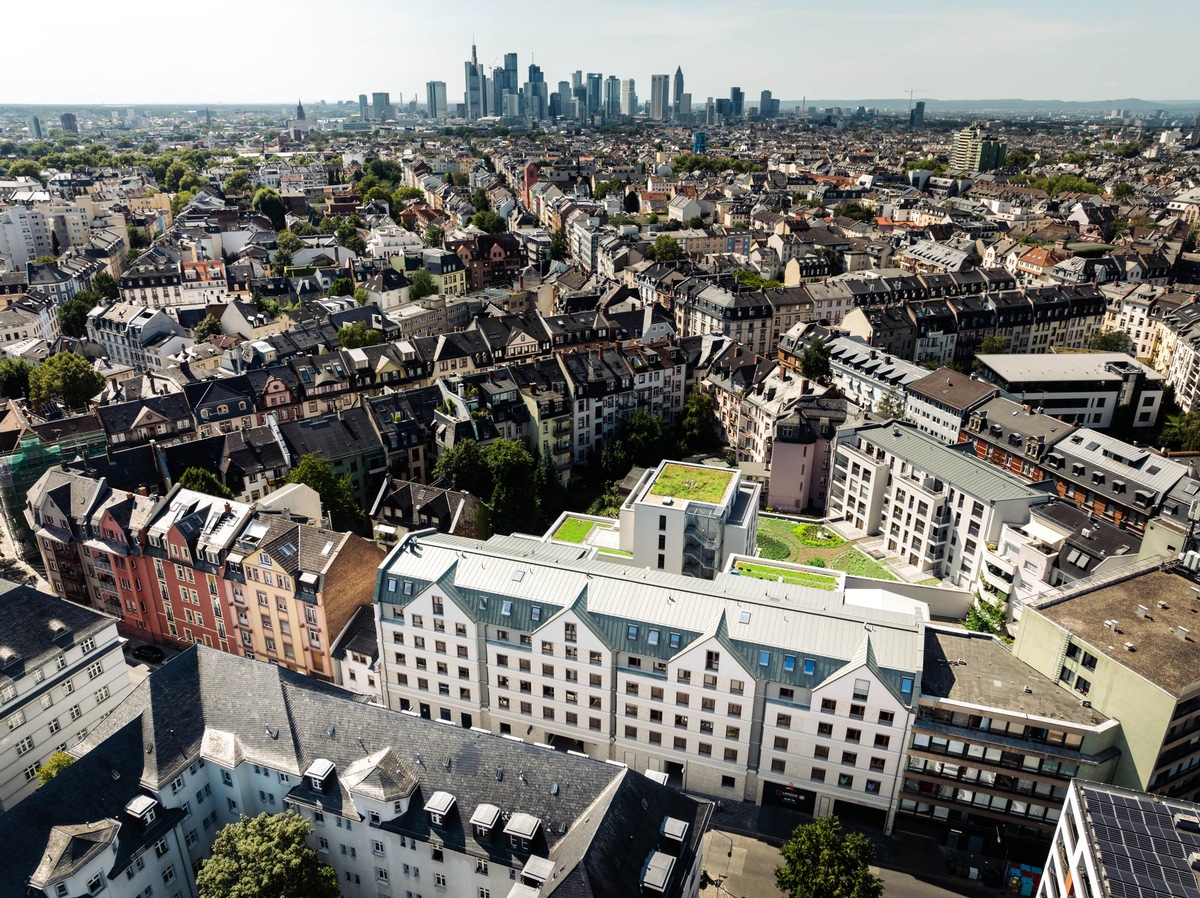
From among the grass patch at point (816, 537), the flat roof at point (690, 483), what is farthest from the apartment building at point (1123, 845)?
the grass patch at point (816, 537)

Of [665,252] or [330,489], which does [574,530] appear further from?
[665,252]

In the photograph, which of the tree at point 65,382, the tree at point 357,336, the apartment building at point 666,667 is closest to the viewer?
the apartment building at point 666,667

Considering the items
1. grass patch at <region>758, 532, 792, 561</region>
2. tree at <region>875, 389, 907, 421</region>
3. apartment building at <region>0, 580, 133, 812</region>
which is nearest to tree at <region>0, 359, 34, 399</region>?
apartment building at <region>0, 580, 133, 812</region>

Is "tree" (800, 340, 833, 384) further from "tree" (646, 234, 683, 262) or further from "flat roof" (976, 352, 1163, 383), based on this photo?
"tree" (646, 234, 683, 262)

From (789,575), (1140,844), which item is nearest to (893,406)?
(789,575)

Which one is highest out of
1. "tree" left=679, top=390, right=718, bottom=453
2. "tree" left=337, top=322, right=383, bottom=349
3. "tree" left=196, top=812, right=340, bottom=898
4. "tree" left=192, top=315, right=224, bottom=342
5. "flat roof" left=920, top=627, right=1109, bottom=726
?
"tree" left=337, top=322, right=383, bottom=349

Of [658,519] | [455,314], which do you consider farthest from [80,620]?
[455,314]

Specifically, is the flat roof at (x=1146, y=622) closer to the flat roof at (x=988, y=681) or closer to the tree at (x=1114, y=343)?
the flat roof at (x=988, y=681)
